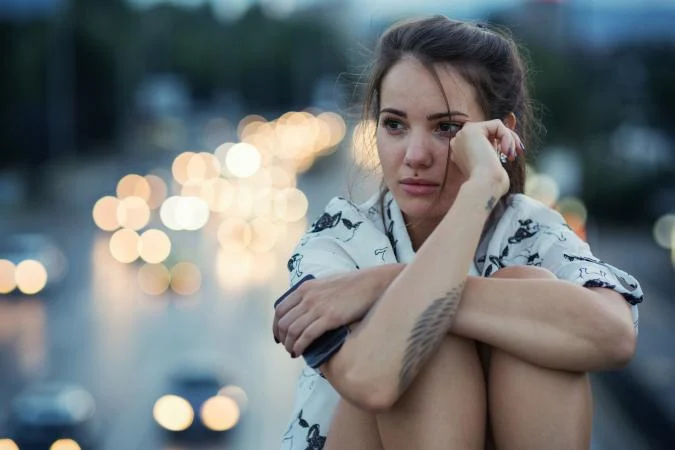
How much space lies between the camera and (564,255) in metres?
3.14

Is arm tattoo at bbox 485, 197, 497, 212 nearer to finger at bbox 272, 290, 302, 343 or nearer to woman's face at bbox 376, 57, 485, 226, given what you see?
woman's face at bbox 376, 57, 485, 226

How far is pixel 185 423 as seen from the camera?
62.9ft

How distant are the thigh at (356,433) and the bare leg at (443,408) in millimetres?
40

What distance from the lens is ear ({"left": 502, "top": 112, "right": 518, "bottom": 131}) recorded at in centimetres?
341

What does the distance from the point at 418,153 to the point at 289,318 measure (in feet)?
1.78

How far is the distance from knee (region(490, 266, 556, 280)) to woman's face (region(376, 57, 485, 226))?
33cm

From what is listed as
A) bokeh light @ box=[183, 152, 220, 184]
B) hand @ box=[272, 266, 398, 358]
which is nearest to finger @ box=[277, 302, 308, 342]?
hand @ box=[272, 266, 398, 358]

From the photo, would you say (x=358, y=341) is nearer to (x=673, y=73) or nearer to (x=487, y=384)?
(x=487, y=384)

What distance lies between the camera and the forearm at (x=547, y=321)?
2.76m

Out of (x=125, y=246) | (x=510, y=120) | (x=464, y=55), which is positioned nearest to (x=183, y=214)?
(x=125, y=246)

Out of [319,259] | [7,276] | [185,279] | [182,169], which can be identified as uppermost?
[319,259]

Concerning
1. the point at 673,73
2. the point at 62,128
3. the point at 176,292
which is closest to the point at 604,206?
the point at 673,73

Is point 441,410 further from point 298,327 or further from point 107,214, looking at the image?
point 107,214

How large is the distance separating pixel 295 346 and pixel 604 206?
42274 millimetres
